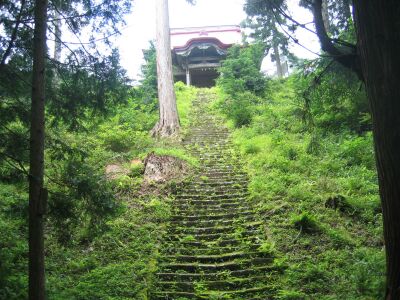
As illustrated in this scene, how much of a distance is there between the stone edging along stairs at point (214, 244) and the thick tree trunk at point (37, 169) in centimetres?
246

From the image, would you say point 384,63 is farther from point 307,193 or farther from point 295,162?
point 295,162

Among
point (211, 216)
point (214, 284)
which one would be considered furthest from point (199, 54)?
point (214, 284)

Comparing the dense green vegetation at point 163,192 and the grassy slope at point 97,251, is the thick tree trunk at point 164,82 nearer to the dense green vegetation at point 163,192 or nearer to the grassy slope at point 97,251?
the dense green vegetation at point 163,192

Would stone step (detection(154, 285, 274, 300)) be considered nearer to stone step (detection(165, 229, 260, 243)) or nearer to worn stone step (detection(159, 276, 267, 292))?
worn stone step (detection(159, 276, 267, 292))

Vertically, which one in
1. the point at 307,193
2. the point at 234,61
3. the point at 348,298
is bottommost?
the point at 348,298

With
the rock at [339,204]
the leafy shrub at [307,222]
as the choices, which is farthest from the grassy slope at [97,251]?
the rock at [339,204]

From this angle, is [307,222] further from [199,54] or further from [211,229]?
[199,54]

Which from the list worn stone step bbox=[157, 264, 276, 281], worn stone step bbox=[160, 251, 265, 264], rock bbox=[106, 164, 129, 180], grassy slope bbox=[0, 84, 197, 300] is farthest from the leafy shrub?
rock bbox=[106, 164, 129, 180]

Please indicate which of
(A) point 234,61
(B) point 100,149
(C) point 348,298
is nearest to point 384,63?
(C) point 348,298

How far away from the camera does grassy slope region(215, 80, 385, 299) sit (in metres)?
6.14

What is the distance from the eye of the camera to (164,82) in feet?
52.9

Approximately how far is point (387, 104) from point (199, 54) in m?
23.7

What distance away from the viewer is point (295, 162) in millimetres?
11078

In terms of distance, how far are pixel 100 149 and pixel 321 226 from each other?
8021 mm
